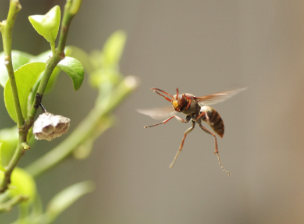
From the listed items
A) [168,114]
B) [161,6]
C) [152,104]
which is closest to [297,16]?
[161,6]

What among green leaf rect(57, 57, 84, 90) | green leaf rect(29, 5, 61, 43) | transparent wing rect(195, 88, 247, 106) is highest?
green leaf rect(29, 5, 61, 43)

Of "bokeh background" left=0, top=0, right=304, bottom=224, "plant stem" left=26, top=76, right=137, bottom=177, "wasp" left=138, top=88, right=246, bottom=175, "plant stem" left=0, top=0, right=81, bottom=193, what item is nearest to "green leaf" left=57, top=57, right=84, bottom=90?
"plant stem" left=0, top=0, right=81, bottom=193

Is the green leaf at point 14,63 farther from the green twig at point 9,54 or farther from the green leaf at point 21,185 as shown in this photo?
the green leaf at point 21,185

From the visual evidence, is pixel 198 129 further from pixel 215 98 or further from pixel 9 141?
pixel 9 141

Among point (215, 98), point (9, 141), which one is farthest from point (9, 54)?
point (215, 98)

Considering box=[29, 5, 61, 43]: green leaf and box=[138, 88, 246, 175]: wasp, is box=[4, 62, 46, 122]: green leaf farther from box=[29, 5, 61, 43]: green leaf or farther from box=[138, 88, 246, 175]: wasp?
box=[138, 88, 246, 175]: wasp

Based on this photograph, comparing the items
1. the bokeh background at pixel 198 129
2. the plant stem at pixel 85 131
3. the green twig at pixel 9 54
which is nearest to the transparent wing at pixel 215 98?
the plant stem at pixel 85 131
